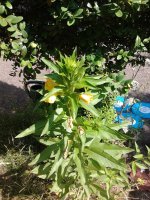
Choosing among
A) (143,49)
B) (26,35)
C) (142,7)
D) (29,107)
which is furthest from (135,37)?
(29,107)

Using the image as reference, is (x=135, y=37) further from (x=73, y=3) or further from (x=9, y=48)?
(x=9, y=48)

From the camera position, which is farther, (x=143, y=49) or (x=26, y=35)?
(x=143, y=49)

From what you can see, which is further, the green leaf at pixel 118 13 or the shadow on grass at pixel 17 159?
the shadow on grass at pixel 17 159

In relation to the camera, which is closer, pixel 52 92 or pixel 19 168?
pixel 52 92

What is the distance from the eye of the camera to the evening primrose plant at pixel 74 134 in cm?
250

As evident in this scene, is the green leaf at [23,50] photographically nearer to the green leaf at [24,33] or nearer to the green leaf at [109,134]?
the green leaf at [24,33]

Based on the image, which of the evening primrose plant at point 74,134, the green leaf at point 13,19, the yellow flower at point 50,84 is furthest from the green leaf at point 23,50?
the yellow flower at point 50,84

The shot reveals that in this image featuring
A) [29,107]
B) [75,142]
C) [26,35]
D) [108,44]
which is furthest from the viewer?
[29,107]

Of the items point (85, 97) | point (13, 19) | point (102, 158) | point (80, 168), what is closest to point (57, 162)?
point (80, 168)

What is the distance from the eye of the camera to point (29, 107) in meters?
5.05

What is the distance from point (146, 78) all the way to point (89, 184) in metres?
5.18

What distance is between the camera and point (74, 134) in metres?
2.69

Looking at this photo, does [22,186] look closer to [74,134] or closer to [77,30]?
[74,134]

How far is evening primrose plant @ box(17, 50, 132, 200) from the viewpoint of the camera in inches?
98.4
